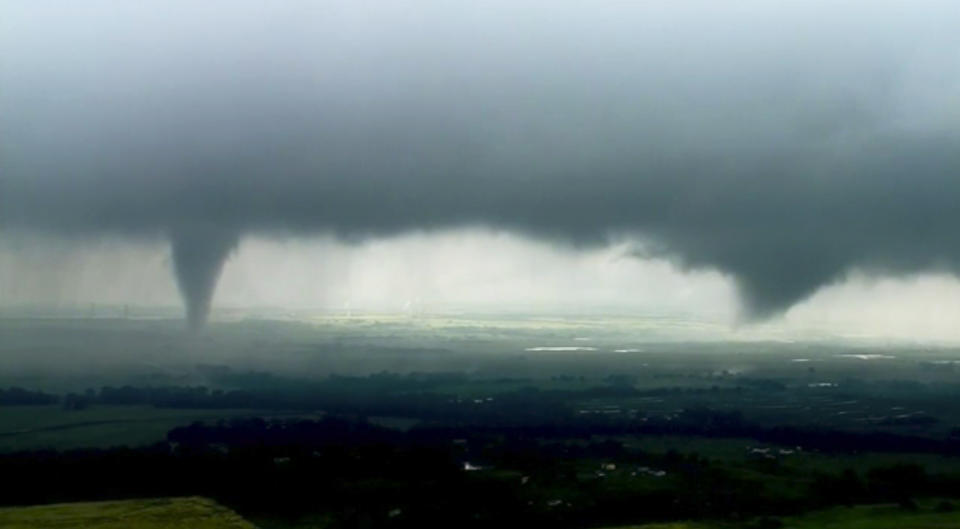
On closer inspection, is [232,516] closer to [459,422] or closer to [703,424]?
[459,422]

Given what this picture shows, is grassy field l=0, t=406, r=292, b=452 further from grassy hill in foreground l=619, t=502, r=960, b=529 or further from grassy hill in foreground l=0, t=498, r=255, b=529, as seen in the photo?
grassy hill in foreground l=619, t=502, r=960, b=529

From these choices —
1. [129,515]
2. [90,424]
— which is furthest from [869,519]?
[90,424]

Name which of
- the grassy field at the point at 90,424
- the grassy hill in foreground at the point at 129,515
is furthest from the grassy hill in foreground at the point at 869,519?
the grassy field at the point at 90,424

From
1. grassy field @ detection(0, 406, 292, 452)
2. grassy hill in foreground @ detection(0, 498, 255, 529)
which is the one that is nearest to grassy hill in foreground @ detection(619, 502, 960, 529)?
grassy hill in foreground @ detection(0, 498, 255, 529)

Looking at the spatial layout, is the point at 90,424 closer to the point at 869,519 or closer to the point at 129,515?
the point at 129,515

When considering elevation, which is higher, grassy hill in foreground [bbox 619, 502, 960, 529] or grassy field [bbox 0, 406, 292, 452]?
grassy hill in foreground [bbox 619, 502, 960, 529]

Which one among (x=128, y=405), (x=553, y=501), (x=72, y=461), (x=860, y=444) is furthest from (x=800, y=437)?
(x=128, y=405)
